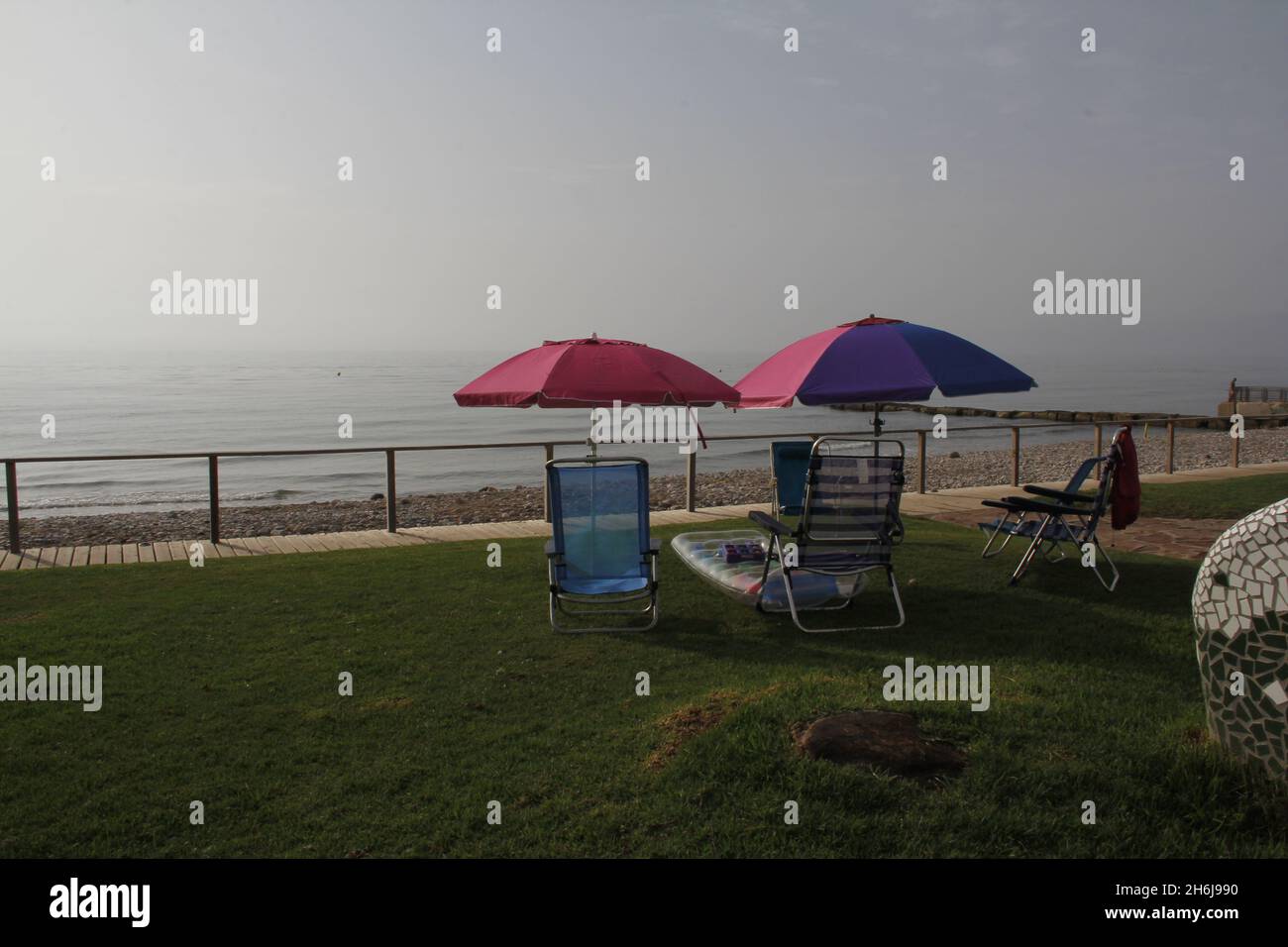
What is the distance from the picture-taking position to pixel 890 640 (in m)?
5.94

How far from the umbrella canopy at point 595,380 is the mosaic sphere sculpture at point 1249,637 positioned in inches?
154

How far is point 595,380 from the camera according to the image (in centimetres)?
699

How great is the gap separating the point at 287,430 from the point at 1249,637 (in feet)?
151

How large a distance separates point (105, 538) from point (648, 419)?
44.8 ft

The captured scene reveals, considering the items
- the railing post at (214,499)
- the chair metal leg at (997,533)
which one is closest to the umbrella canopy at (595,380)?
the chair metal leg at (997,533)

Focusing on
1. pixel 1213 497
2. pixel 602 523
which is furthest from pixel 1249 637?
pixel 1213 497

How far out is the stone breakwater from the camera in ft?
60.1

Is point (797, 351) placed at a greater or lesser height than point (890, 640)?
greater

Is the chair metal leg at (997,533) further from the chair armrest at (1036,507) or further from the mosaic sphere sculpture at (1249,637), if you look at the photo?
the mosaic sphere sculpture at (1249,637)

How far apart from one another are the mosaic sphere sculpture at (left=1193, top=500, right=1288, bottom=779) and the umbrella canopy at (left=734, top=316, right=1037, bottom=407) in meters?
3.10

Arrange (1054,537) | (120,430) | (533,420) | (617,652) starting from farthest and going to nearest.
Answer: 1. (533,420)
2. (120,430)
3. (1054,537)
4. (617,652)
